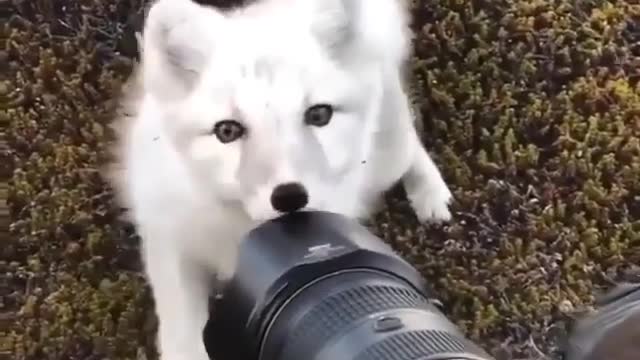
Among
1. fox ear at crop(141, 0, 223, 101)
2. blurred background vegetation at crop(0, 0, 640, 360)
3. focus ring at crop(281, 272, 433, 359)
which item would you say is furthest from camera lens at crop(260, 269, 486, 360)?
blurred background vegetation at crop(0, 0, 640, 360)

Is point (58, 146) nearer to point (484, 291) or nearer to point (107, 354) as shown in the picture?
point (107, 354)

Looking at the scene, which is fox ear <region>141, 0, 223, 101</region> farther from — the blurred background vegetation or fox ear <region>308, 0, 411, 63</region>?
the blurred background vegetation

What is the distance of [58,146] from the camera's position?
1.93 metres

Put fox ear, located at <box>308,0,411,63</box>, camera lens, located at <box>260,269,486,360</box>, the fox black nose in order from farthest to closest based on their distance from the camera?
fox ear, located at <box>308,0,411,63</box> < the fox black nose < camera lens, located at <box>260,269,486,360</box>

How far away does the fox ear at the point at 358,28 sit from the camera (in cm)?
148

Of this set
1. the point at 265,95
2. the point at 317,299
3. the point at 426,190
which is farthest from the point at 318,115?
the point at 426,190

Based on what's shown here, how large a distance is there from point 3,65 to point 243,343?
0.98 metres

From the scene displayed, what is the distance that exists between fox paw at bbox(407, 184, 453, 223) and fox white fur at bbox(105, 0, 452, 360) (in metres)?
0.19

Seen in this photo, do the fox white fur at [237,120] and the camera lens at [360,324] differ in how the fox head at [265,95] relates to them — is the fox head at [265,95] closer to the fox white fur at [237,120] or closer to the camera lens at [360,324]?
the fox white fur at [237,120]

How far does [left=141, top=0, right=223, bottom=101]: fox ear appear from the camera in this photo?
1457mm

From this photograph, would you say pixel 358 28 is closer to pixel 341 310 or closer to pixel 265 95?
pixel 265 95

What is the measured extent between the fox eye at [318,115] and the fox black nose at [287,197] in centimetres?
9

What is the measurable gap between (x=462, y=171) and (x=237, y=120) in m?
0.61

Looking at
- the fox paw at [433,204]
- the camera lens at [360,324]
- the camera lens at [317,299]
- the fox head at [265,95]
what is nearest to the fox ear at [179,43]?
the fox head at [265,95]
